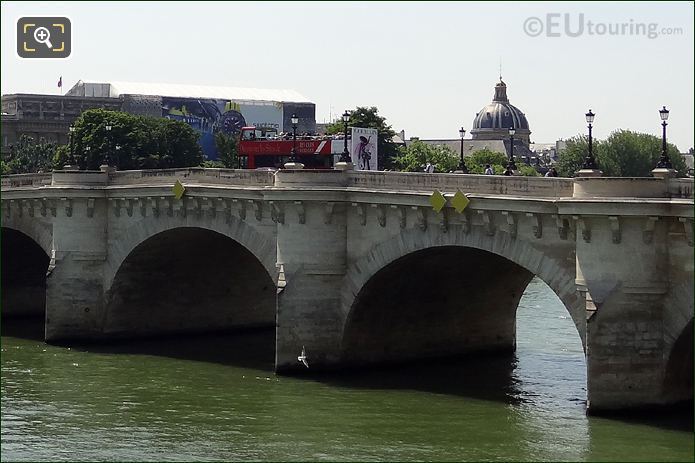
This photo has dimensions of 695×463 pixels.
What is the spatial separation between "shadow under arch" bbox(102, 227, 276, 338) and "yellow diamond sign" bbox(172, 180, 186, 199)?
2.10 metres

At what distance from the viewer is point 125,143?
383 ft

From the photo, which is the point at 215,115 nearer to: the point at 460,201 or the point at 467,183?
Answer: the point at 467,183

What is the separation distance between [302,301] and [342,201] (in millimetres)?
3836

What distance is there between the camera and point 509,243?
137 ft

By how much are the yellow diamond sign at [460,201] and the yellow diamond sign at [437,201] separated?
0.52m

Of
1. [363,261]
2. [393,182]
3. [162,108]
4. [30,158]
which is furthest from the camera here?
[162,108]

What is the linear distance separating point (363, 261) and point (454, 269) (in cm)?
414

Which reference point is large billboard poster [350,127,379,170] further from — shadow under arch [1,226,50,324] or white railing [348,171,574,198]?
white railing [348,171,574,198]

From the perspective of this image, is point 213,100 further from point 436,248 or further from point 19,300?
point 436,248

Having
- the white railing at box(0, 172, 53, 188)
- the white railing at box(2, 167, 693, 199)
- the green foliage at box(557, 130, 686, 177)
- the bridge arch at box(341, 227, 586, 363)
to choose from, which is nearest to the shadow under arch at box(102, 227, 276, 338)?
the white railing at box(2, 167, 693, 199)

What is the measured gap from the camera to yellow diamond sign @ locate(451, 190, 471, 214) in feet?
139

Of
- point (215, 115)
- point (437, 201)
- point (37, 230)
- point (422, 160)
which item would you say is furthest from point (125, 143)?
point (437, 201)

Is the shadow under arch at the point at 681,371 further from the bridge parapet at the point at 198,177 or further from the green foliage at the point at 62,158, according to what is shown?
the green foliage at the point at 62,158

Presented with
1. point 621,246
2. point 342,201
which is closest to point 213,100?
point 342,201
